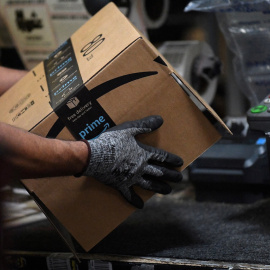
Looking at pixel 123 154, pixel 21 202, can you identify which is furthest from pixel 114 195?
pixel 21 202

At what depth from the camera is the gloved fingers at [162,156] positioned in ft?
3.86

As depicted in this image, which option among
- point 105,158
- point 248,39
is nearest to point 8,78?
point 105,158

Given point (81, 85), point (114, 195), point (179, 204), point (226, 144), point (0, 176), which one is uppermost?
point (0, 176)

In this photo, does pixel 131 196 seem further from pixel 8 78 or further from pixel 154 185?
pixel 8 78

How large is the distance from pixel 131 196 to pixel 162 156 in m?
0.12

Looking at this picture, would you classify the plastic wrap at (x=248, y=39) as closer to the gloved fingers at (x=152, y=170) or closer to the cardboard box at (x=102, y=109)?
the cardboard box at (x=102, y=109)

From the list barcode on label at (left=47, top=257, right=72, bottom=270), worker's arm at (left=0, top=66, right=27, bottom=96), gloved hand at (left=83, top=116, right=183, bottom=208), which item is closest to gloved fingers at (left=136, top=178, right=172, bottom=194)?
gloved hand at (left=83, top=116, right=183, bottom=208)

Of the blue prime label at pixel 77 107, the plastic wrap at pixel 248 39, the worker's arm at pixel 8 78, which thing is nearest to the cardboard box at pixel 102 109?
the blue prime label at pixel 77 107

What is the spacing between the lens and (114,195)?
122 centimetres

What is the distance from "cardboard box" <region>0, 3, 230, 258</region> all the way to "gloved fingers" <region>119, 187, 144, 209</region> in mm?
24

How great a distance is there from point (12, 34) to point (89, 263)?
3.58ft

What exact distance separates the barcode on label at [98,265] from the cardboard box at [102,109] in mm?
42

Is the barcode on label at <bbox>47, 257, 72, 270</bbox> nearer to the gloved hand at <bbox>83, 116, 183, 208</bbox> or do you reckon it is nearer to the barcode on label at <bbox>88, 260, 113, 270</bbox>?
the barcode on label at <bbox>88, 260, 113, 270</bbox>

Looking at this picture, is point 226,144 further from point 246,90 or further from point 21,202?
point 21,202
